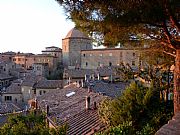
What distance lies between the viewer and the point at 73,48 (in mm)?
83562

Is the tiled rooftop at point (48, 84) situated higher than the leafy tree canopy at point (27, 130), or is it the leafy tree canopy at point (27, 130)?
the leafy tree canopy at point (27, 130)

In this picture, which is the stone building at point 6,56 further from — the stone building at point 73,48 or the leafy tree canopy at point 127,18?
the leafy tree canopy at point 127,18

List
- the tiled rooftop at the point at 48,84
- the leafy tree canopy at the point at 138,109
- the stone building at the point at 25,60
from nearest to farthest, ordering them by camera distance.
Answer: the leafy tree canopy at the point at 138,109, the tiled rooftop at the point at 48,84, the stone building at the point at 25,60

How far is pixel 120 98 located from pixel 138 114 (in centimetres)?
92

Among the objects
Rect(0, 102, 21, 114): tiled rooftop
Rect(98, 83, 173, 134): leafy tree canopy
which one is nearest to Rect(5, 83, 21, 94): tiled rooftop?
Rect(0, 102, 21, 114): tiled rooftop

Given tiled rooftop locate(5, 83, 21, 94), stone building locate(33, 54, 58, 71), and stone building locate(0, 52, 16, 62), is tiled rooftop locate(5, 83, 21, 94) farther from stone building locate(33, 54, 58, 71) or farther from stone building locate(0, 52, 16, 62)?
stone building locate(0, 52, 16, 62)

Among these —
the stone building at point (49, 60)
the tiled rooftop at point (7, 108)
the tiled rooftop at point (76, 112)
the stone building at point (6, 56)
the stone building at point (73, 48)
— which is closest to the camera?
the tiled rooftop at point (76, 112)

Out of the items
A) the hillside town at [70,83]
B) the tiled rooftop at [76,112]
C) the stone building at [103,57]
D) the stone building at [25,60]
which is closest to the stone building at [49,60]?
the hillside town at [70,83]

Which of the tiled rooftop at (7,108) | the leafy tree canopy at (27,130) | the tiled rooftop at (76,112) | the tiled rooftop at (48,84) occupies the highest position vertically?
the leafy tree canopy at (27,130)

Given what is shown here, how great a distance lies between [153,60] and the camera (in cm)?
1608

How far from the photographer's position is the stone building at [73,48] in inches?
3253

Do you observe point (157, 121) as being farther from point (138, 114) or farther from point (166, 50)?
point (166, 50)

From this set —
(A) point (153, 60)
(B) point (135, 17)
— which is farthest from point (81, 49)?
(B) point (135, 17)

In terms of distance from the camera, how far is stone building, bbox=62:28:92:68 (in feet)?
271
